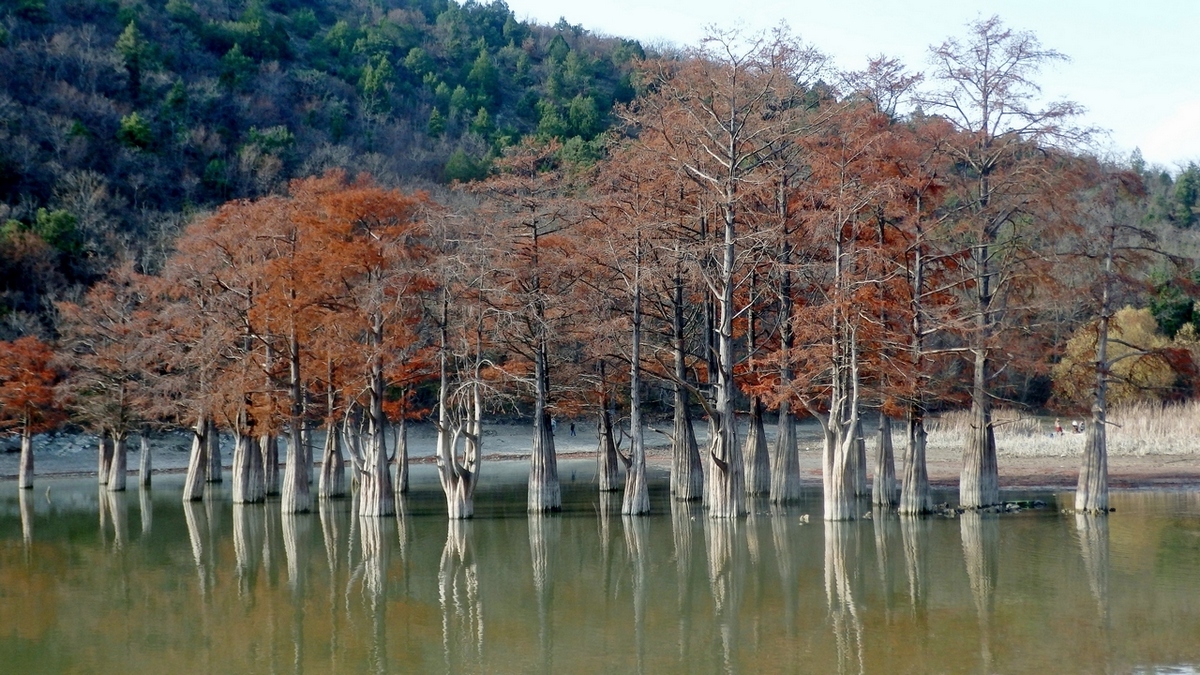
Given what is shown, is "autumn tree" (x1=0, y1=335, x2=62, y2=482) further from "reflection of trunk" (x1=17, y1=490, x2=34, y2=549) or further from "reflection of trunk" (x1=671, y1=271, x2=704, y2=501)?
"reflection of trunk" (x1=671, y1=271, x2=704, y2=501)

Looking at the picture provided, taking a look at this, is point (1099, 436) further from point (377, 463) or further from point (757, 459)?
point (377, 463)

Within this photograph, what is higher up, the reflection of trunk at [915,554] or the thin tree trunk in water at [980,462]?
the thin tree trunk in water at [980,462]

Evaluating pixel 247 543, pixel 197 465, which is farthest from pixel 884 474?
pixel 197 465

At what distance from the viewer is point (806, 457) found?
47.8 metres

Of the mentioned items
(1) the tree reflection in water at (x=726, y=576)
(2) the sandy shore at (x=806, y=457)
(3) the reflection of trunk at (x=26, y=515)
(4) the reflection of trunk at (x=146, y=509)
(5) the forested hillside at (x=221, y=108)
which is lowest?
(4) the reflection of trunk at (x=146, y=509)

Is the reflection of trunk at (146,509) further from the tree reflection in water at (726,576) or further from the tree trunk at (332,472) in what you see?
the tree reflection in water at (726,576)

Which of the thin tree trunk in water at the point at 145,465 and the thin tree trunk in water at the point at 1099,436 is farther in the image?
the thin tree trunk in water at the point at 145,465

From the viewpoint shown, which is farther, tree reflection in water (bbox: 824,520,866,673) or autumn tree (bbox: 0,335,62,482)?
autumn tree (bbox: 0,335,62,482)

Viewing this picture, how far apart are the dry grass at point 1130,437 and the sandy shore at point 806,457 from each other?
0.10 m

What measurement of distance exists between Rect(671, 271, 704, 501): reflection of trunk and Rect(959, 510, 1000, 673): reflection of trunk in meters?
8.39

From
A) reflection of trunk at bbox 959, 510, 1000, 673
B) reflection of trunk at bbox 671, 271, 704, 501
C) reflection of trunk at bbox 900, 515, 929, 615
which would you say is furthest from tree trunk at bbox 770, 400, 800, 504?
reflection of trunk at bbox 959, 510, 1000, 673

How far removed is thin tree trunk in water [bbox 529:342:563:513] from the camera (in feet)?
99.1

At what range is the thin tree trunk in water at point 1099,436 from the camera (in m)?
24.8

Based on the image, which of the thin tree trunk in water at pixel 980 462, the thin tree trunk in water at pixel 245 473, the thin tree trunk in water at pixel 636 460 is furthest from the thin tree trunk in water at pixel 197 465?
the thin tree trunk in water at pixel 980 462
